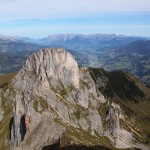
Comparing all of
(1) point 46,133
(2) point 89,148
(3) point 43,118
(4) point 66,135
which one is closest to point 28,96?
(3) point 43,118

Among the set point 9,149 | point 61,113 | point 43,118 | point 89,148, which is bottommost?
point 9,149

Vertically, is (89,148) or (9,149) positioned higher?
(89,148)

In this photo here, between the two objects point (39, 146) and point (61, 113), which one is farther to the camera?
point (61, 113)

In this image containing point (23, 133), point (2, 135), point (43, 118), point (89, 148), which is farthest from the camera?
point (2, 135)

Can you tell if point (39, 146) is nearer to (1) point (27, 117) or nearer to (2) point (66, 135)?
(2) point (66, 135)

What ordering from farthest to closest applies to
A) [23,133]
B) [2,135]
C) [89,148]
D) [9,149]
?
[2,135], [9,149], [23,133], [89,148]

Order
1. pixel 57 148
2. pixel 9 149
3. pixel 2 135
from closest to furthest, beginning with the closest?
pixel 57 148
pixel 9 149
pixel 2 135

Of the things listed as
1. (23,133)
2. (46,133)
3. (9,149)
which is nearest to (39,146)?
(46,133)

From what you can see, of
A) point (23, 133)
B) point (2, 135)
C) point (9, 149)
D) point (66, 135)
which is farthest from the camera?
point (2, 135)

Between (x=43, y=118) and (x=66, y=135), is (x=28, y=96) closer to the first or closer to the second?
(x=43, y=118)
